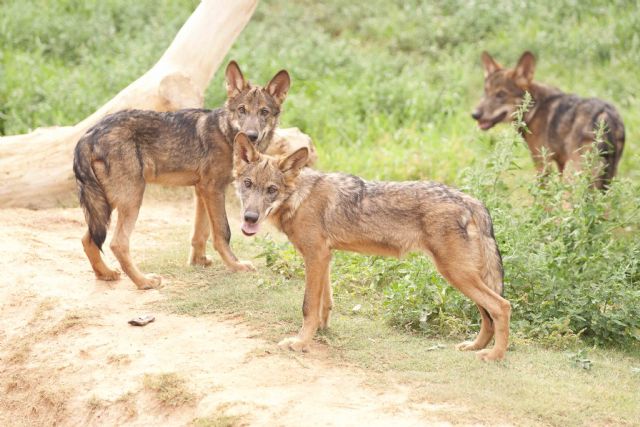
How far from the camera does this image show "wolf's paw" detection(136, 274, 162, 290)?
8305 millimetres

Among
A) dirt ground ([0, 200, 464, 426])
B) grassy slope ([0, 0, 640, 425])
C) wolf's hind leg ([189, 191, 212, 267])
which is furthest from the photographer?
grassy slope ([0, 0, 640, 425])

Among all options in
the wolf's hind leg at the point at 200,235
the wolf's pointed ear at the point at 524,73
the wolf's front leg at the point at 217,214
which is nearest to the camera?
the wolf's front leg at the point at 217,214

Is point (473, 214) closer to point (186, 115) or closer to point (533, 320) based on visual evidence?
point (533, 320)

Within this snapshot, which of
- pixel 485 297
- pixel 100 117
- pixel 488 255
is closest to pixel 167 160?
pixel 100 117

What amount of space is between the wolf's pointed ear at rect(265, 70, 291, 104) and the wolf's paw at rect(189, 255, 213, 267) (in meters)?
1.70

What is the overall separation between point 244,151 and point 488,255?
2.07 m

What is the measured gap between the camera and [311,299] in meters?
7.11

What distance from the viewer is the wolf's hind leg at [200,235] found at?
902 cm

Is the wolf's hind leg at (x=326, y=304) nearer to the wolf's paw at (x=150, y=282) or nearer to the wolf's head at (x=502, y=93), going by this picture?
the wolf's paw at (x=150, y=282)

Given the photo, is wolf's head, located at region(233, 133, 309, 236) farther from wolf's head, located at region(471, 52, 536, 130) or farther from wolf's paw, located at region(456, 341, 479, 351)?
wolf's head, located at region(471, 52, 536, 130)

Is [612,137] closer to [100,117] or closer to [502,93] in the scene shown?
[502,93]

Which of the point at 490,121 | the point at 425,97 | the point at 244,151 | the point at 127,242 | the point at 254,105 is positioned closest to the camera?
the point at 244,151

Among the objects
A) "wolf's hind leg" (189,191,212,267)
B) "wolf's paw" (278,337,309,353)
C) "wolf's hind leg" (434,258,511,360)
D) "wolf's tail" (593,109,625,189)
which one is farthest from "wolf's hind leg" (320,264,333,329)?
"wolf's tail" (593,109,625,189)

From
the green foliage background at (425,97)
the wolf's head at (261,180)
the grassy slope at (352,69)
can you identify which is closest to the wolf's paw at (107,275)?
the grassy slope at (352,69)
